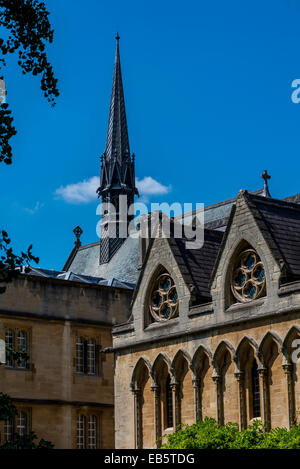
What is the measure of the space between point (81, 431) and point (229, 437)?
16.4 m

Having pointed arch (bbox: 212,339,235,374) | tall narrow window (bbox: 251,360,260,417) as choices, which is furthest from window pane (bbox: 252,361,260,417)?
pointed arch (bbox: 212,339,235,374)

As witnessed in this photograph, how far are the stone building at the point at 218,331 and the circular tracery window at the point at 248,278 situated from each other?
3cm

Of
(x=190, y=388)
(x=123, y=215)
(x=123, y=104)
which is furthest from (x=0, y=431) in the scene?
(x=123, y=104)

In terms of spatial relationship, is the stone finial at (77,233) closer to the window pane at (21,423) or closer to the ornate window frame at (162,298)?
the window pane at (21,423)

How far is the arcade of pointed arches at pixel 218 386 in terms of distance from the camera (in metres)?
33.1

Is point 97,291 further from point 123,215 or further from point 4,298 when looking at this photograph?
point 123,215

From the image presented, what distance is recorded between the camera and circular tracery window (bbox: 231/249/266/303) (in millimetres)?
34438

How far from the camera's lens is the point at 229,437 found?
101 feet

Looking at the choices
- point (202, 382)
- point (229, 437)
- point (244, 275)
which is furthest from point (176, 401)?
point (229, 437)

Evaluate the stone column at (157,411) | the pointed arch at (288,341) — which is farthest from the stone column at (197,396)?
the pointed arch at (288,341)

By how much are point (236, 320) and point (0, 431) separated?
1393 centimetres

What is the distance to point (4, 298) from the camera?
146ft

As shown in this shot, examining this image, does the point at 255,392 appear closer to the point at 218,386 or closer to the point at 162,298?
the point at 218,386
